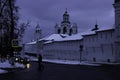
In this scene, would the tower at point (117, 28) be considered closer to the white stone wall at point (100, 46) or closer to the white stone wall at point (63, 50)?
the white stone wall at point (100, 46)

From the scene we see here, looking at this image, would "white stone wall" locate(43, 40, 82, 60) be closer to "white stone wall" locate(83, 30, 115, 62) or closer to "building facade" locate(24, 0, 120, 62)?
"building facade" locate(24, 0, 120, 62)

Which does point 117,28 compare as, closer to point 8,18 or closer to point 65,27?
point 8,18

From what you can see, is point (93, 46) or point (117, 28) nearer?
point (117, 28)

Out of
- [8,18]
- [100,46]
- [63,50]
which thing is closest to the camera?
[8,18]

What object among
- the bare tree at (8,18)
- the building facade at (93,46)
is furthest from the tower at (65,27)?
the bare tree at (8,18)

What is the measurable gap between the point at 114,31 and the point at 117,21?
4.05 meters

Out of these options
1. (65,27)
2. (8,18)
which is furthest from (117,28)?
(65,27)

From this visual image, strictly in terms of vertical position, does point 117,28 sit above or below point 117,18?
below

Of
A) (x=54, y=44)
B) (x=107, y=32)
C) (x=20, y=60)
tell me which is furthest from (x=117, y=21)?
(x=54, y=44)

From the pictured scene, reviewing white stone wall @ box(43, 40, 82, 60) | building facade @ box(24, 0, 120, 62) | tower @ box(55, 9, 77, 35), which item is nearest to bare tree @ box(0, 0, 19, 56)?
building facade @ box(24, 0, 120, 62)

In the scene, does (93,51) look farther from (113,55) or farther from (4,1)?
(4,1)

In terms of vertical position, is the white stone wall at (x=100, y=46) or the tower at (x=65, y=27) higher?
the tower at (x=65, y=27)

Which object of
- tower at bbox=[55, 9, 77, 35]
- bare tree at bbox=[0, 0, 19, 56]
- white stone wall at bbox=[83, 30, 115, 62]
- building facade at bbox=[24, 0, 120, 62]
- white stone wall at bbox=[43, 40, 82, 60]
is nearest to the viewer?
bare tree at bbox=[0, 0, 19, 56]

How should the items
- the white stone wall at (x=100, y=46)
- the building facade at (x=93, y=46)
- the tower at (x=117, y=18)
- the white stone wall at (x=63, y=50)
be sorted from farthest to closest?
the white stone wall at (x=63, y=50)
the white stone wall at (x=100, y=46)
the building facade at (x=93, y=46)
the tower at (x=117, y=18)
